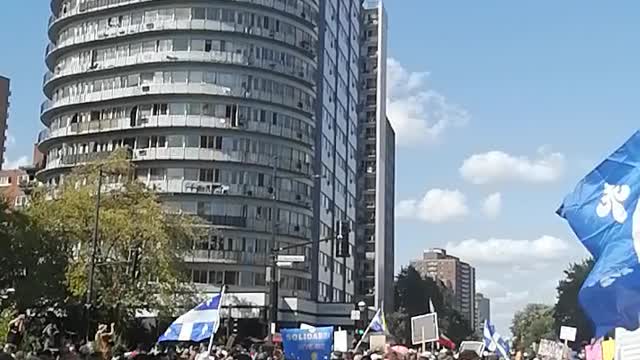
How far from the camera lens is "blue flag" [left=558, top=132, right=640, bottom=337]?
706 centimetres

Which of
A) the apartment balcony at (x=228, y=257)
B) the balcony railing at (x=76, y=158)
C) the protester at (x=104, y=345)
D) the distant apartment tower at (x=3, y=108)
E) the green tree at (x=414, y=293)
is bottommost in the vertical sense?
the protester at (x=104, y=345)

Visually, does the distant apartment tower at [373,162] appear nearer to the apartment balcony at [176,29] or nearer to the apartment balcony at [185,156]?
the apartment balcony at [176,29]

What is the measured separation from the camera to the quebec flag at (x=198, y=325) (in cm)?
2081

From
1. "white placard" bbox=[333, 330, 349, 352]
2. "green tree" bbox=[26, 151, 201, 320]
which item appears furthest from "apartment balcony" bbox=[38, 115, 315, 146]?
"white placard" bbox=[333, 330, 349, 352]

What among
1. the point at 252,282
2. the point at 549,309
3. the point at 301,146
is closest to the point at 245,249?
Result: the point at 252,282

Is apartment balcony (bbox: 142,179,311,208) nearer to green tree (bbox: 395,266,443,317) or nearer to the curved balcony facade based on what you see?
the curved balcony facade

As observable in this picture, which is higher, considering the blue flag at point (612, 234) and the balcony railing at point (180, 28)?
the balcony railing at point (180, 28)

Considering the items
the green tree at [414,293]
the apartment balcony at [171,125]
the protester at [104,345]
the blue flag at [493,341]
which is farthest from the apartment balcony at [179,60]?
the protester at [104,345]

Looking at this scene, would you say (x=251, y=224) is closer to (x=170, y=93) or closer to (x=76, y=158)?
(x=170, y=93)

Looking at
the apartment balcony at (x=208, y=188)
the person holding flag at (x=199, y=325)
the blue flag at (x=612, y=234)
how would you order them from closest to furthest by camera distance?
the blue flag at (x=612, y=234) → the person holding flag at (x=199, y=325) → the apartment balcony at (x=208, y=188)

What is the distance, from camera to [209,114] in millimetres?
82562

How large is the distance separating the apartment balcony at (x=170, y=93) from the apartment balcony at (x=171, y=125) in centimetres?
173

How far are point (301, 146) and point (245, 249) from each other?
36.2ft

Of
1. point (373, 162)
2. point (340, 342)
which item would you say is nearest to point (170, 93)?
point (373, 162)
